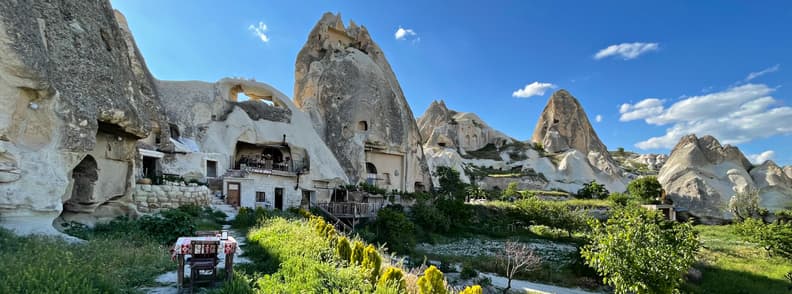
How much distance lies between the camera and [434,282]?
15.6 feet

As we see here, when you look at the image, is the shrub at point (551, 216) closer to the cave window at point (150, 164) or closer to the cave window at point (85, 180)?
the cave window at point (150, 164)

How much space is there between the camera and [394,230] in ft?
64.9

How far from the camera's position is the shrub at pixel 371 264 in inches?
236

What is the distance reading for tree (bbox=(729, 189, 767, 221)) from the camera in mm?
29472

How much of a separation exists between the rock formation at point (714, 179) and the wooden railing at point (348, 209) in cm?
2829

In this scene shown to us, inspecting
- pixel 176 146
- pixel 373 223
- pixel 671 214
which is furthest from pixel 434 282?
pixel 671 214

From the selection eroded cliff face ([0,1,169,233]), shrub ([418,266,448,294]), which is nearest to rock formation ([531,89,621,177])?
eroded cliff face ([0,1,169,233])

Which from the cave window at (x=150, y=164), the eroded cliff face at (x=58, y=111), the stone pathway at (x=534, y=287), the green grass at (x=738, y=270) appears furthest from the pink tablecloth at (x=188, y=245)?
the cave window at (x=150, y=164)

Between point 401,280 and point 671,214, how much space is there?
112ft

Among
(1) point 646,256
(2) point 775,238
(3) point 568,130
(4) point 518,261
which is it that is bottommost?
(4) point 518,261

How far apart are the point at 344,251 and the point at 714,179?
40.4 metres

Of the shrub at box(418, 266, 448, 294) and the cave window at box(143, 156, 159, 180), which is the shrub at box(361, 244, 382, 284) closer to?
the shrub at box(418, 266, 448, 294)

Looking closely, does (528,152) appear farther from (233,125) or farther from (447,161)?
(233,125)

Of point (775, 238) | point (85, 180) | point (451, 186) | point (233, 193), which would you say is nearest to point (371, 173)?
point (451, 186)
